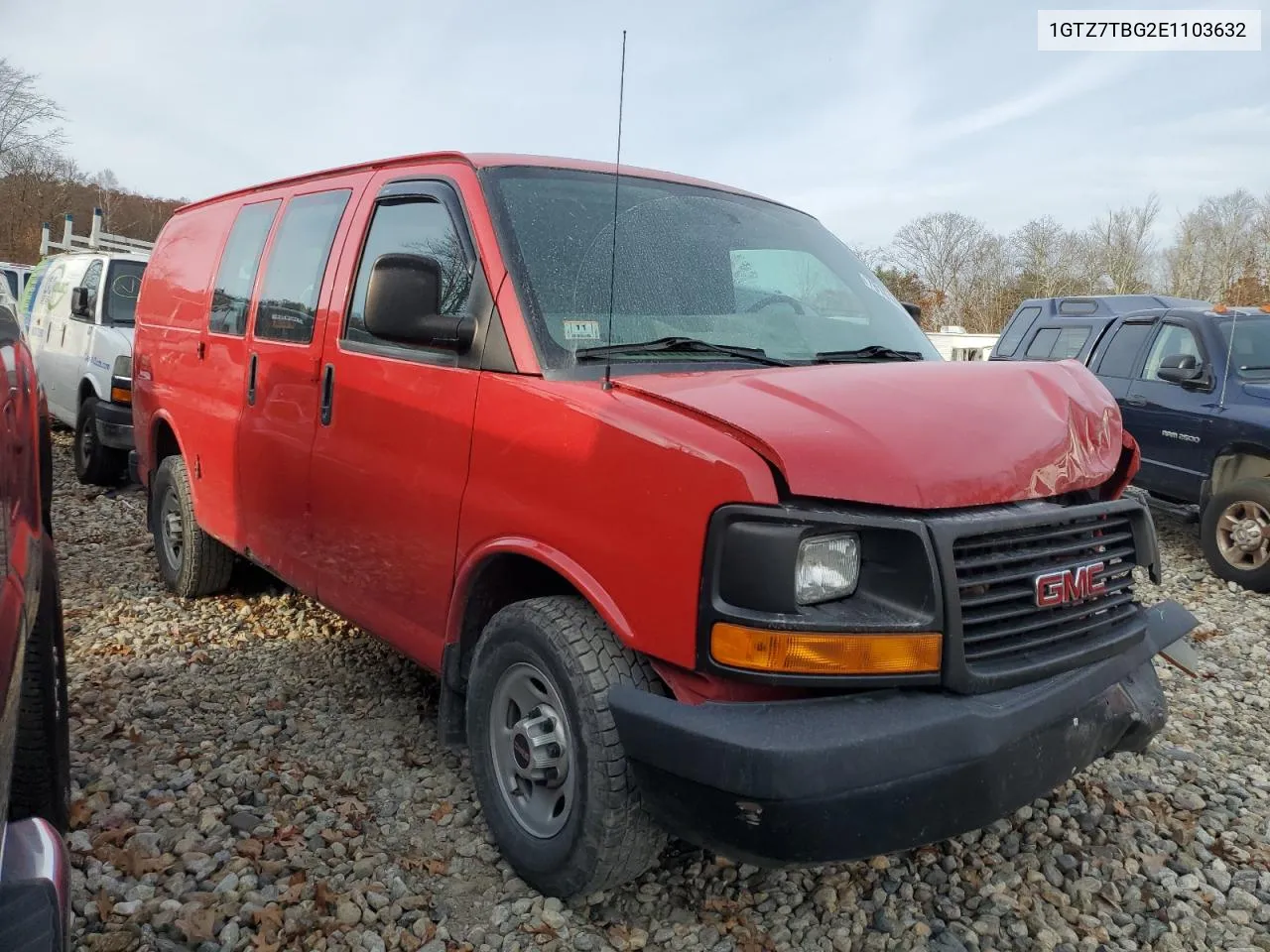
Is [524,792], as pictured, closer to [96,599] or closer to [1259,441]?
[96,599]

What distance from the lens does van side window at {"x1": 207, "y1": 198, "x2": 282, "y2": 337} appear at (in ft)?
14.0

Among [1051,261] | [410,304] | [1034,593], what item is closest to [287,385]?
[410,304]

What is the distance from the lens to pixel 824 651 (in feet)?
6.57

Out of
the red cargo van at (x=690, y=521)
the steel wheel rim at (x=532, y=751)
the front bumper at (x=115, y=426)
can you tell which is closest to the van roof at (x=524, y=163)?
the red cargo van at (x=690, y=521)

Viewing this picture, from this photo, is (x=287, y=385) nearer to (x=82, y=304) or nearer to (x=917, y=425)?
(x=917, y=425)

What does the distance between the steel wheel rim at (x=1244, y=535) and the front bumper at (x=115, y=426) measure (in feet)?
26.8

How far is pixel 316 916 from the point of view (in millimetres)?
2541

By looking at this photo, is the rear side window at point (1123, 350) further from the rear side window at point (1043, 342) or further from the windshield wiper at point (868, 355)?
the windshield wiper at point (868, 355)

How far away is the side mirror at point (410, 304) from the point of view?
2.62 m

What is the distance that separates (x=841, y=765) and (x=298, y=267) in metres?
3.04

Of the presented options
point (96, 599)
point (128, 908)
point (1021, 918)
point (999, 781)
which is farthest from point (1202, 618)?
point (96, 599)

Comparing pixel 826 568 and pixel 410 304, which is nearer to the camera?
pixel 826 568

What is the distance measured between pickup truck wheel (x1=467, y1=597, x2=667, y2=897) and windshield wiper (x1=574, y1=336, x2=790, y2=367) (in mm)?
695

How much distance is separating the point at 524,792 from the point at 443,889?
0.37 metres
